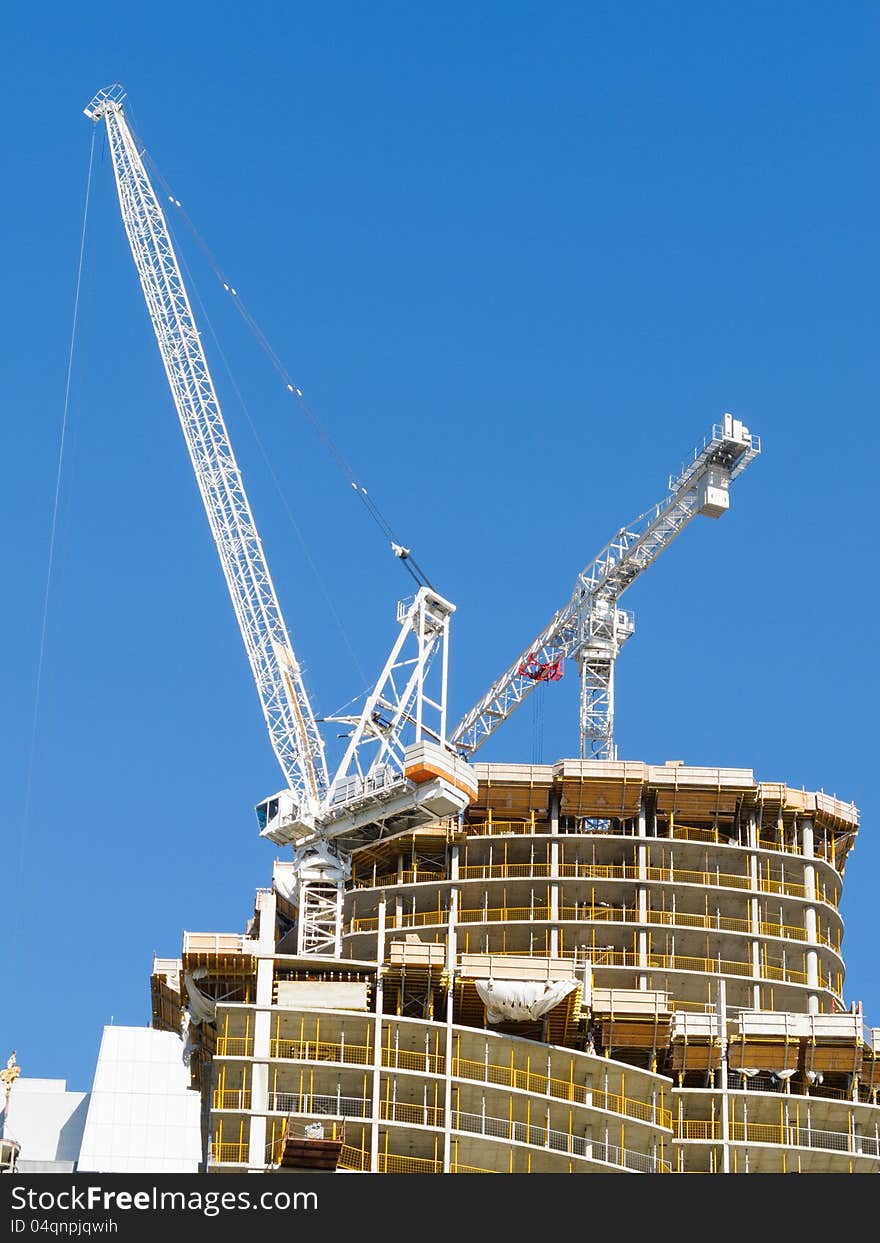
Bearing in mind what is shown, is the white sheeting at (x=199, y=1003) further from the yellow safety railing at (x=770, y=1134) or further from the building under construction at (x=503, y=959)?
the yellow safety railing at (x=770, y=1134)

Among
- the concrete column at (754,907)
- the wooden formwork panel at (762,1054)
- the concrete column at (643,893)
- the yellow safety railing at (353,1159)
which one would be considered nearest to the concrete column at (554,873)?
the concrete column at (643,893)

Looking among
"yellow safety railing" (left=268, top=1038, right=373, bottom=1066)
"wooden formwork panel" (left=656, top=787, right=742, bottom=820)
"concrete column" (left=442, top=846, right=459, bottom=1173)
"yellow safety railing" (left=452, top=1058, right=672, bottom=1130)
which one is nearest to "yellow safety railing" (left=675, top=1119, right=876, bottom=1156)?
"yellow safety railing" (left=452, top=1058, right=672, bottom=1130)

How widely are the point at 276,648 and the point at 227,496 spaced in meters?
12.1

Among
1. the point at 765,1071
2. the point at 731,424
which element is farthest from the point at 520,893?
the point at 731,424

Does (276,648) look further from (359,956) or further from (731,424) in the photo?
(731,424)

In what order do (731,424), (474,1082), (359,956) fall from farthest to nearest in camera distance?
(731,424) → (359,956) → (474,1082)

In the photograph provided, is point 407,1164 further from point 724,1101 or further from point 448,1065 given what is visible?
point 724,1101

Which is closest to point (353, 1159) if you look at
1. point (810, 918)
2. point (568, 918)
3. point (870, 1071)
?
point (568, 918)

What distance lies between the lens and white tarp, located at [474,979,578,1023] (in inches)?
5153

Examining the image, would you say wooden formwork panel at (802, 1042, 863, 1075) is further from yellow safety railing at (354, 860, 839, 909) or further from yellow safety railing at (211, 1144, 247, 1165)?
yellow safety railing at (211, 1144, 247, 1165)

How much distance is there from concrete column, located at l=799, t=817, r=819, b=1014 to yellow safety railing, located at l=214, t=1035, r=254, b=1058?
46.3 metres
